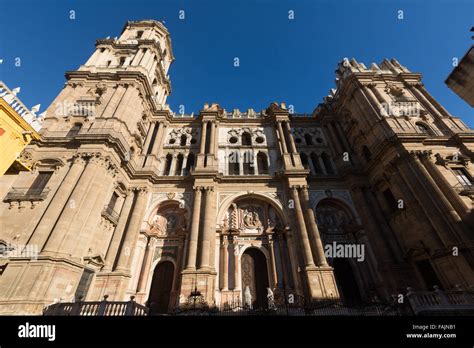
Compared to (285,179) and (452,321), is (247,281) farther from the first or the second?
(452,321)

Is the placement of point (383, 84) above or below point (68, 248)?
above

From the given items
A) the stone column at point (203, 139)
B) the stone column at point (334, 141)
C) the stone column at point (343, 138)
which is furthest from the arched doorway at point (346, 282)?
the stone column at point (203, 139)

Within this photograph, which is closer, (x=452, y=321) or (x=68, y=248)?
(x=452, y=321)

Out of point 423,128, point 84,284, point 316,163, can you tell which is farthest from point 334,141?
point 84,284

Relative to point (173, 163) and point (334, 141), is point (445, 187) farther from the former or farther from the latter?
point (173, 163)

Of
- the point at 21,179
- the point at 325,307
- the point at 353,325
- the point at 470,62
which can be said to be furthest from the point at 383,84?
the point at 21,179

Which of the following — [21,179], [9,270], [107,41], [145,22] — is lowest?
[9,270]

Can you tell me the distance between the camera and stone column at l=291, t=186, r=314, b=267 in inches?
600

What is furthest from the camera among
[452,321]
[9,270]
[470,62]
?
[9,270]

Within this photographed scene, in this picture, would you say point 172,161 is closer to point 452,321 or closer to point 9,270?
point 9,270

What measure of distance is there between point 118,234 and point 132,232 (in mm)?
997

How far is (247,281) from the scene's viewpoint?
16.3 meters

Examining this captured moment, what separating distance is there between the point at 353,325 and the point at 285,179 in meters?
15.2

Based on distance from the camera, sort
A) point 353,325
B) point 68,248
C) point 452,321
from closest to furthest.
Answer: point 353,325 → point 452,321 → point 68,248
